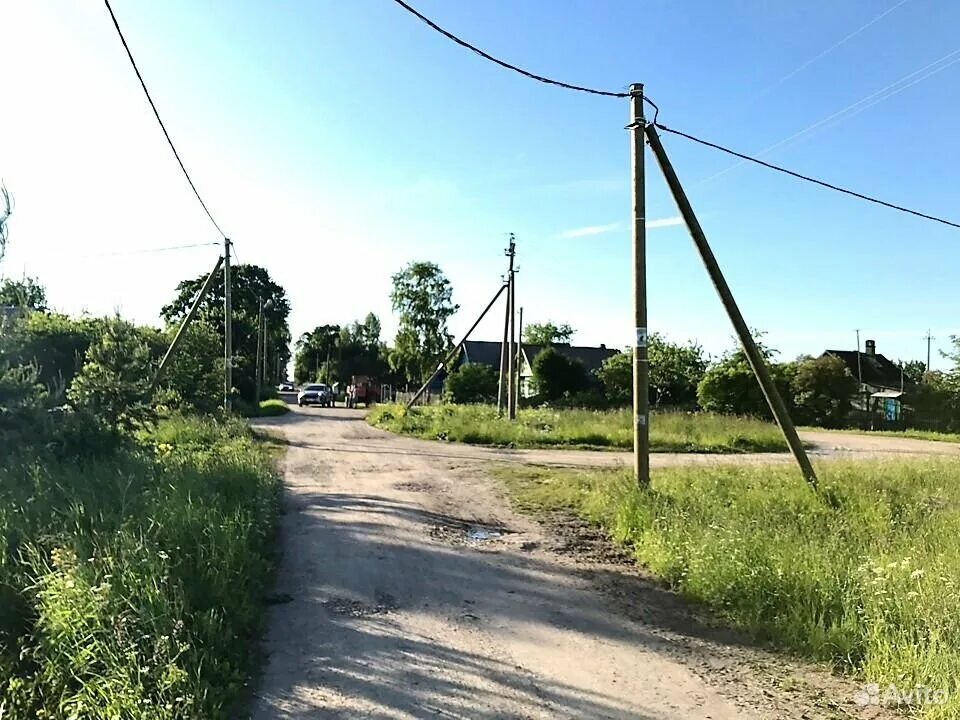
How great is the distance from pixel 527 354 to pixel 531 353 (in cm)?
49

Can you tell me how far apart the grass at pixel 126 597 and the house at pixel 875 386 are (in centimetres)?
4552

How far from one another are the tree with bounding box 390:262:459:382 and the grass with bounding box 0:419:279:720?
49.7 meters

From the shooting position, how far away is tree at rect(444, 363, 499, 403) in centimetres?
4834

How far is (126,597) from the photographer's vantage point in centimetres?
499

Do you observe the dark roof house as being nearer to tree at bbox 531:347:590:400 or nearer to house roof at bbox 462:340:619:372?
house roof at bbox 462:340:619:372

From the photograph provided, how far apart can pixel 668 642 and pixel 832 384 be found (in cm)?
4341

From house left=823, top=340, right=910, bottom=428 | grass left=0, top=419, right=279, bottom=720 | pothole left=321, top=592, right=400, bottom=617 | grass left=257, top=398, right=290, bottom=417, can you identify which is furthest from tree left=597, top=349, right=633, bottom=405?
pothole left=321, top=592, right=400, bottom=617

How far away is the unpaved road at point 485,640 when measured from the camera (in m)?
4.52

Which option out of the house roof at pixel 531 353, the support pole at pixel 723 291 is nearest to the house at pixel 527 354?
the house roof at pixel 531 353

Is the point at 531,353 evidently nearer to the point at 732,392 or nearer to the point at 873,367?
the point at 732,392

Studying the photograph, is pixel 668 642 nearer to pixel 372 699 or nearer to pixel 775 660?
pixel 775 660

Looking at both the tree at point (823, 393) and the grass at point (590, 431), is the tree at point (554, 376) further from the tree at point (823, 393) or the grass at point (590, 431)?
the grass at point (590, 431)

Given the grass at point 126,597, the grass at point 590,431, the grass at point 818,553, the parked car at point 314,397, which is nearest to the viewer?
the grass at point 126,597

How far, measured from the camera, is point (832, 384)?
1756 inches
